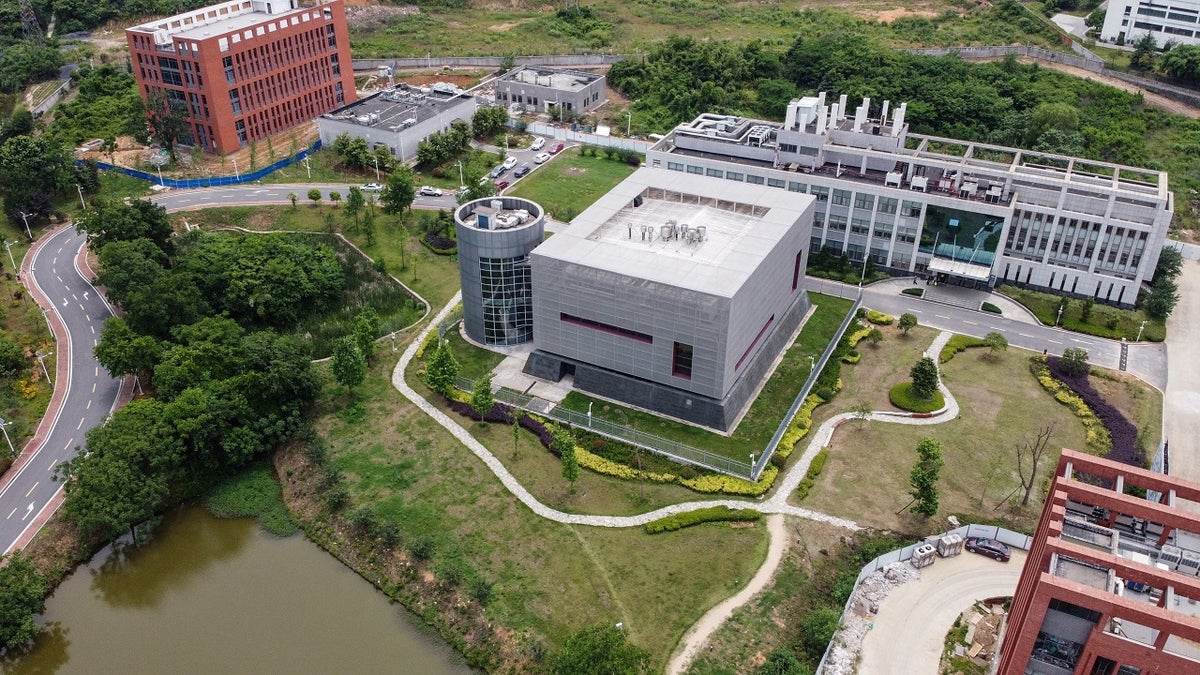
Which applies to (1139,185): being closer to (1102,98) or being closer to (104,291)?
(1102,98)

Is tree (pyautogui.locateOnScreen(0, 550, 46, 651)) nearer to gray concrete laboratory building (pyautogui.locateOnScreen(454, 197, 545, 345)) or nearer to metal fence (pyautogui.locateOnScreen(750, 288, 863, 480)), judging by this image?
gray concrete laboratory building (pyautogui.locateOnScreen(454, 197, 545, 345))

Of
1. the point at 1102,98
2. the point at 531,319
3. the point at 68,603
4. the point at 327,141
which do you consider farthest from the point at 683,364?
the point at 1102,98

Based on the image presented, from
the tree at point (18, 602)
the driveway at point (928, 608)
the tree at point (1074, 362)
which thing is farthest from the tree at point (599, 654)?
Result: the tree at point (1074, 362)

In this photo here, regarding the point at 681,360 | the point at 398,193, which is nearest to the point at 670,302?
the point at 681,360

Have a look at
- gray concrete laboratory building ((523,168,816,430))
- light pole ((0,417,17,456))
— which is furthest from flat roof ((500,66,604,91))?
light pole ((0,417,17,456))

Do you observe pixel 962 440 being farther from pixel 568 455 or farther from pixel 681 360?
pixel 568 455

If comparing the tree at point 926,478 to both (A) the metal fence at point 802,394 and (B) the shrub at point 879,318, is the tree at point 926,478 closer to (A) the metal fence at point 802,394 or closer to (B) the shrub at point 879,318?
(A) the metal fence at point 802,394
